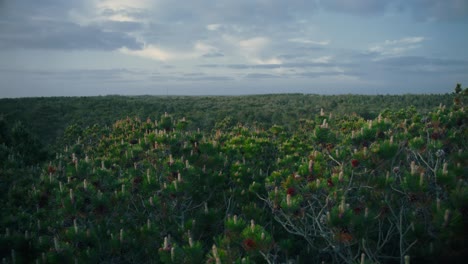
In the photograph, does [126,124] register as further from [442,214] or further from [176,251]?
[442,214]

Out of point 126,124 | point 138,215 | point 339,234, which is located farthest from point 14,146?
point 339,234

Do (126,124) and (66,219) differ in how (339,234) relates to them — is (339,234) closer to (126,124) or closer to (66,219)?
(66,219)

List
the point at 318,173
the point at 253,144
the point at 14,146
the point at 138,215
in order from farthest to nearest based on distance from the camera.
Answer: the point at 14,146, the point at 253,144, the point at 138,215, the point at 318,173

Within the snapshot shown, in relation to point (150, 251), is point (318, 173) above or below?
above

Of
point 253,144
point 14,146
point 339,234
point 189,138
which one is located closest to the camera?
point 339,234

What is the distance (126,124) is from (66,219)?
8.80 meters

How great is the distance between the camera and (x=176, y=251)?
11.6ft

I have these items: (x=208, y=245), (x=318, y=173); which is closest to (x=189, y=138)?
(x=208, y=245)

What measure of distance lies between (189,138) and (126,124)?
7.14 meters

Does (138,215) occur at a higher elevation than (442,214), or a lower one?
lower

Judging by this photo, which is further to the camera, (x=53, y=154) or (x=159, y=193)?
(x=53, y=154)

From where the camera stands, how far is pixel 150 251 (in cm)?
496

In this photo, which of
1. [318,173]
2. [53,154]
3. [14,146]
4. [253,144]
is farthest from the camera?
[53,154]

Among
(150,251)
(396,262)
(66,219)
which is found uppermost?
(66,219)
